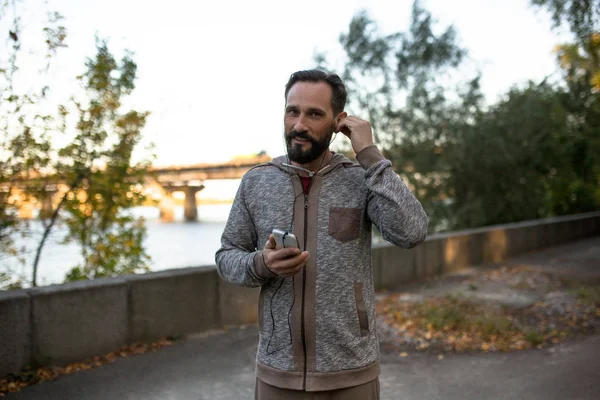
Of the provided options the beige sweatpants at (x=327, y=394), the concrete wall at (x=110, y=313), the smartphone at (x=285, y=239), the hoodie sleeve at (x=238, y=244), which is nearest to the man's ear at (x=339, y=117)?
the hoodie sleeve at (x=238, y=244)

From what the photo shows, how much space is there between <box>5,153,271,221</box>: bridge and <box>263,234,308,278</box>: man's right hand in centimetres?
480

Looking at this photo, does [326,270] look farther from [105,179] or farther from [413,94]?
[413,94]

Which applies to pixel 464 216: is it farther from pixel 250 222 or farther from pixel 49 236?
pixel 250 222

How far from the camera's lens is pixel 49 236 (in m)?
6.46

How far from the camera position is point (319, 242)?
2213mm

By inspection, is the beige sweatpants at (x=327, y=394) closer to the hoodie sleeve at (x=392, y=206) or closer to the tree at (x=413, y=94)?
the hoodie sleeve at (x=392, y=206)

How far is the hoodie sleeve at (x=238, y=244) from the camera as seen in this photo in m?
2.24

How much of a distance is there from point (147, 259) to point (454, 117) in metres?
9.56

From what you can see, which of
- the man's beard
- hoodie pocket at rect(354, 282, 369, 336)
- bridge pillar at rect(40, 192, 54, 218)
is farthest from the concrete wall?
hoodie pocket at rect(354, 282, 369, 336)

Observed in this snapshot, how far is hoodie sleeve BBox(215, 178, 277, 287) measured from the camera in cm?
224

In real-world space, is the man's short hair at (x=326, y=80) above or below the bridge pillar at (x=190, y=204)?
above

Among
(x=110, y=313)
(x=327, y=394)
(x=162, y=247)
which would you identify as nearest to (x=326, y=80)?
(x=327, y=394)

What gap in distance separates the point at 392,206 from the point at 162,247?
10.4m

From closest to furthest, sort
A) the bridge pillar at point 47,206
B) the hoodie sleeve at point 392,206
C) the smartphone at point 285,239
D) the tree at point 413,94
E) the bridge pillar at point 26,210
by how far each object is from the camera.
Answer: the smartphone at point 285,239 → the hoodie sleeve at point 392,206 → the bridge pillar at point 26,210 → the bridge pillar at point 47,206 → the tree at point 413,94
